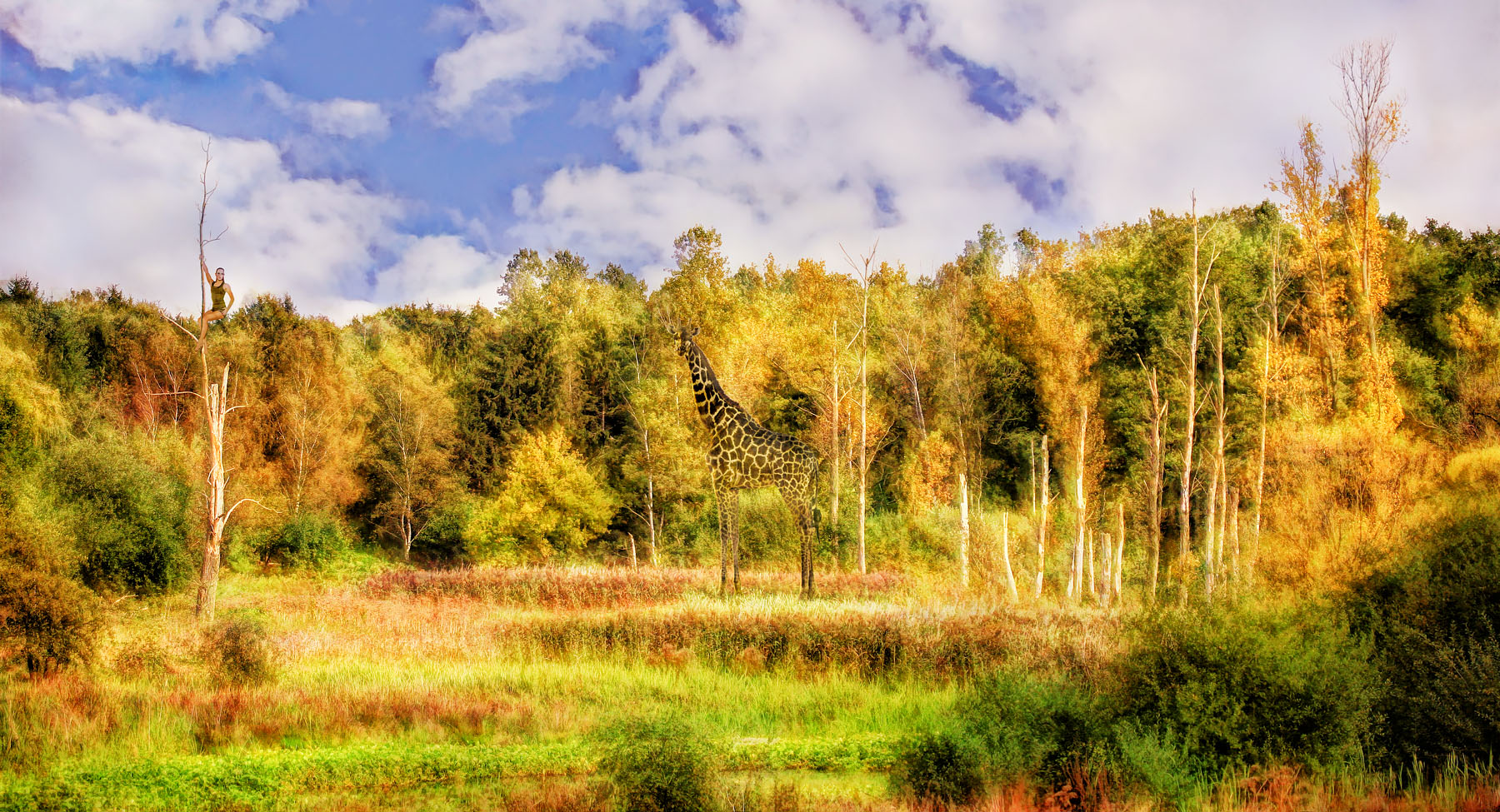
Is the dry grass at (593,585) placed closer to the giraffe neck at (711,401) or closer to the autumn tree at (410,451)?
the giraffe neck at (711,401)

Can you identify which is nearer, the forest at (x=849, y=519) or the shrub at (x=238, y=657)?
the forest at (x=849, y=519)

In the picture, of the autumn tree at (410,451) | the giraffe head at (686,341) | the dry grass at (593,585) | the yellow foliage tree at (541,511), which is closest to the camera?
the giraffe head at (686,341)

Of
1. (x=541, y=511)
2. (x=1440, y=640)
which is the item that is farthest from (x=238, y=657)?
(x=541, y=511)

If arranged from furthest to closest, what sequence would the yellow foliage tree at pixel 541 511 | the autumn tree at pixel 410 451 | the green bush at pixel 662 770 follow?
1. the autumn tree at pixel 410 451
2. the yellow foliage tree at pixel 541 511
3. the green bush at pixel 662 770

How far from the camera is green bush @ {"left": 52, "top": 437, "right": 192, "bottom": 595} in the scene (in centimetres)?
2419

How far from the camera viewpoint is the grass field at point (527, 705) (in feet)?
29.0

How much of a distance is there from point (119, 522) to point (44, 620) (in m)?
14.4

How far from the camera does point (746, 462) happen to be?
1997 centimetres

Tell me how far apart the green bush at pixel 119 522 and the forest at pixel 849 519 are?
13cm

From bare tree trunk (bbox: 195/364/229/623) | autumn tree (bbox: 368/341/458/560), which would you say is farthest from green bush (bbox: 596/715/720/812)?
autumn tree (bbox: 368/341/458/560)

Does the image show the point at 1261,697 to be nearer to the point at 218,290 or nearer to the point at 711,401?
the point at 711,401

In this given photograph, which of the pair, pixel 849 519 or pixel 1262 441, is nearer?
pixel 1262 441

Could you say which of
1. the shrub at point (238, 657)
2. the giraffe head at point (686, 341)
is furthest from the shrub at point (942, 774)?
the giraffe head at point (686, 341)

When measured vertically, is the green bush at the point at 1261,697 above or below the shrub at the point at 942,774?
above
